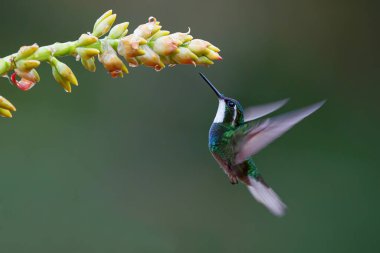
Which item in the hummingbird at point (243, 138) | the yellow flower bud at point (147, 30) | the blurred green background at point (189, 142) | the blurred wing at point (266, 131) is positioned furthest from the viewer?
the blurred green background at point (189, 142)

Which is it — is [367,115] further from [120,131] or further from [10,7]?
[10,7]

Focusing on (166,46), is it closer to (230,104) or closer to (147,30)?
(147,30)

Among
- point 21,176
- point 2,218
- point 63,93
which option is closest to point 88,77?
point 63,93

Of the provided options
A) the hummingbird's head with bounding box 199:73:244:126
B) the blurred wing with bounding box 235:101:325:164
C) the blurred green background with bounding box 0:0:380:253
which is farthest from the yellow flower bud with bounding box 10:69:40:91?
the blurred green background with bounding box 0:0:380:253

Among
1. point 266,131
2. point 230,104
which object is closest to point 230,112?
point 230,104

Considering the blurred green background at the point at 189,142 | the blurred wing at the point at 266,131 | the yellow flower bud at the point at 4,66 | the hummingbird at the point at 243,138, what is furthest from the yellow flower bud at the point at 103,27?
the blurred green background at the point at 189,142

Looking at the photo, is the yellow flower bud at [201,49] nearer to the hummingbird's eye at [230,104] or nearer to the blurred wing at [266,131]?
the blurred wing at [266,131]

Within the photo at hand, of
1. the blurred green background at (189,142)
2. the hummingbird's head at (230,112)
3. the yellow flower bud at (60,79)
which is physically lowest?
the blurred green background at (189,142)
